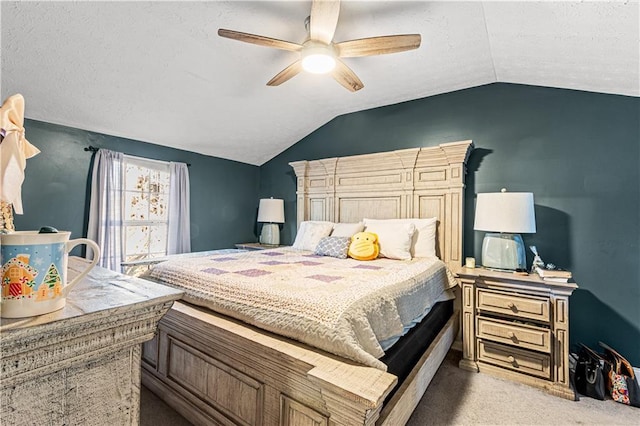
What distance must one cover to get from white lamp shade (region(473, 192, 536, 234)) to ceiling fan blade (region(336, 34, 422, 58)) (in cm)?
148

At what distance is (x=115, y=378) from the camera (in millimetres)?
620

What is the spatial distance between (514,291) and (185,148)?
401 centimetres

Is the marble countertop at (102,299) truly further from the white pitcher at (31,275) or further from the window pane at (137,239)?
the window pane at (137,239)

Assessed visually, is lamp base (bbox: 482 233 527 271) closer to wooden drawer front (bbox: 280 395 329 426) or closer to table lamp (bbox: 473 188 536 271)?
table lamp (bbox: 473 188 536 271)

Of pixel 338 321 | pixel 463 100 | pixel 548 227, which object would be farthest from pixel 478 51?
pixel 338 321

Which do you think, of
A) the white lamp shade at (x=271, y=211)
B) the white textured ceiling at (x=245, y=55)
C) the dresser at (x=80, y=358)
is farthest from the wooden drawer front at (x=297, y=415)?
the white lamp shade at (x=271, y=211)

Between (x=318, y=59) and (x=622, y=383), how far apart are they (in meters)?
3.11

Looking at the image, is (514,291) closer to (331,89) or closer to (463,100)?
(463,100)

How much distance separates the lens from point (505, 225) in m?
2.49

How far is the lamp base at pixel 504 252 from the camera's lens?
2.58 m

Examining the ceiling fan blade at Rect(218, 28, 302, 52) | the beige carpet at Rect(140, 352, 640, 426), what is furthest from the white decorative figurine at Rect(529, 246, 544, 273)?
the ceiling fan blade at Rect(218, 28, 302, 52)

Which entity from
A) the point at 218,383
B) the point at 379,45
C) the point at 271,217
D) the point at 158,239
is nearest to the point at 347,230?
the point at 271,217

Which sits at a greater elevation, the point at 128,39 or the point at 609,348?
the point at 128,39

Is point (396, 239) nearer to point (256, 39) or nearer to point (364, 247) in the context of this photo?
point (364, 247)
